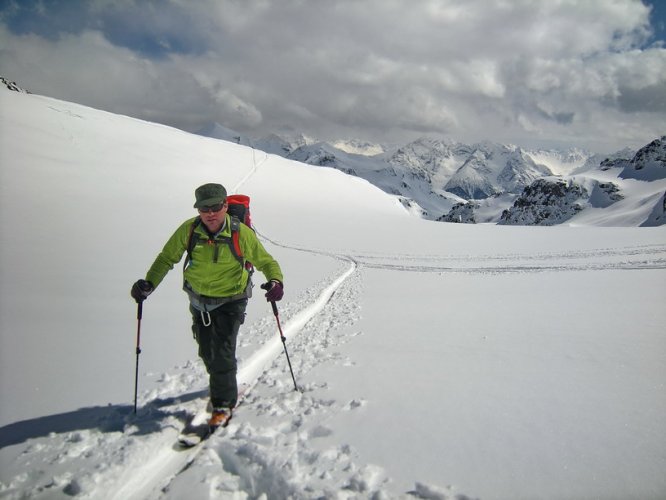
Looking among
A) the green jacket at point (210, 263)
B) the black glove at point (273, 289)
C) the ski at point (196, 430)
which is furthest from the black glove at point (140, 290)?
the ski at point (196, 430)

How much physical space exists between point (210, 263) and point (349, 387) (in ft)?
8.92

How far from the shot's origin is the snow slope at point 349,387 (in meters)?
3.48

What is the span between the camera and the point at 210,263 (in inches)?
187

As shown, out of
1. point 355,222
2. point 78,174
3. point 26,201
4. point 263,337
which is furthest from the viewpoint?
point 355,222

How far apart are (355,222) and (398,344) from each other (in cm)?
4035

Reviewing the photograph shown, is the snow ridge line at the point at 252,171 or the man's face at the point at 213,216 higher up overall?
the snow ridge line at the point at 252,171

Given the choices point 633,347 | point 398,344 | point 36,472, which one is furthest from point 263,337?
point 633,347

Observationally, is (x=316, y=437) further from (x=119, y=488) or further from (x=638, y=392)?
(x=638, y=392)

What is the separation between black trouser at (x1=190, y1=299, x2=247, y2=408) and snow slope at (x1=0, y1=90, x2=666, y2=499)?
1.31ft

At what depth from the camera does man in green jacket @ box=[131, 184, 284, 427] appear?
474 cm

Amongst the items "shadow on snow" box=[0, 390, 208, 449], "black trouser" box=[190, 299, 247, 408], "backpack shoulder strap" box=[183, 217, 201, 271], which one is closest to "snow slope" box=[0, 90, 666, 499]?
"shadow on snow" box=[0, 390, 208, 449]

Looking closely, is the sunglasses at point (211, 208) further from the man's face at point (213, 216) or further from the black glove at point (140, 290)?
the black glove at point (140, 290)

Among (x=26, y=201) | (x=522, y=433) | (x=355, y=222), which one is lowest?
(x=522, y=433)

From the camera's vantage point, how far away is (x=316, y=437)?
13.6 ft
